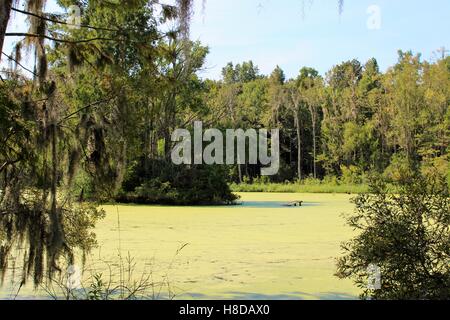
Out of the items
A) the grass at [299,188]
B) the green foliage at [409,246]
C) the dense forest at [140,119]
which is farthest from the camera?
the grass at [299,188]

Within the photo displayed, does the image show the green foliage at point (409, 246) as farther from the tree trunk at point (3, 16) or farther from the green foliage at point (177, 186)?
the green foliage at point (177, 186)

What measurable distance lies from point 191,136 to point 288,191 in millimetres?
6369

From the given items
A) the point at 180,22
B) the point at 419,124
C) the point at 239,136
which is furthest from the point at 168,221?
the point at 419,124

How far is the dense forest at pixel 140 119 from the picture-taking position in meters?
3.34

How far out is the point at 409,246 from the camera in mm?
2988

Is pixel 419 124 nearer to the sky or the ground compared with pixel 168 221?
nearer to the sky

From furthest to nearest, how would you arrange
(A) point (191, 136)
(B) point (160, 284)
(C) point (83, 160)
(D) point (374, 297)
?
(A) point (191, 136)
(B) point (160, 284)
(C) point (83, 160)
(D) point (374, 297)

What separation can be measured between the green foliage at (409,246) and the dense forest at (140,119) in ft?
2.52

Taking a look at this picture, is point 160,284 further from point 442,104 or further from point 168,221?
point 442,104

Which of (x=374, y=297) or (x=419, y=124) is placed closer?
(x=374, y=297)

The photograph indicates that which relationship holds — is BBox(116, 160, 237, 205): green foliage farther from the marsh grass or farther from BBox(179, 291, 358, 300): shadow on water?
BBox(179, 291, 358, 300): shadow on water

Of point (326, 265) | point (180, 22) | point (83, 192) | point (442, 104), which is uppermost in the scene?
point (442, 104)

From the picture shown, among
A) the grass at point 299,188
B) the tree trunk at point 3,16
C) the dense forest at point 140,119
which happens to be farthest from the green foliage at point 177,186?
the tree trunk at point 3,16

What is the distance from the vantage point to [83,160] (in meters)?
3.64
